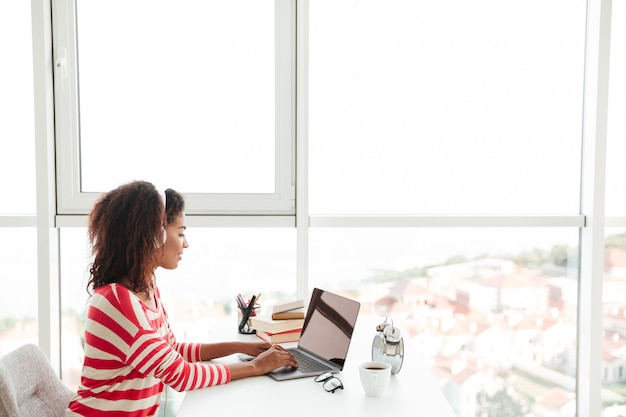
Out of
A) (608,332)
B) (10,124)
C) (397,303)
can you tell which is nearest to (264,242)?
(397,303)

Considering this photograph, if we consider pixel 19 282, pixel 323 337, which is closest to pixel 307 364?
pixel 323 337

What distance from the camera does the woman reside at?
1.65m

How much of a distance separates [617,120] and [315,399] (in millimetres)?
2200

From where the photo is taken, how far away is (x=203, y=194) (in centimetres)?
279

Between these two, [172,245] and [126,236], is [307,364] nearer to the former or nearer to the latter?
[172,245]

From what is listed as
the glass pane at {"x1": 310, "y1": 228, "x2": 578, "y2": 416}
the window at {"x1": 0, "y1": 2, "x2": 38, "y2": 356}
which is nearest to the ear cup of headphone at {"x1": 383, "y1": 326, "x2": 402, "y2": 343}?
the glass pane at {"x1": 310, "y1": 228, "x2": 578, "y2": 416}

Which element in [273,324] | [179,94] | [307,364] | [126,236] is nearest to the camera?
[126,236]

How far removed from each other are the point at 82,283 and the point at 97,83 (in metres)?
A: 0.90

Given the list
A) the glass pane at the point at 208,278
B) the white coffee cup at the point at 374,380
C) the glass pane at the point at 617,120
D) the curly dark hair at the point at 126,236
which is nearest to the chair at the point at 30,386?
the curly dark hair at the point at 126,236

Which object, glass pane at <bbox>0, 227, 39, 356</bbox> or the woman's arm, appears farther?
glass pane at <bbox>0, 227, 39, 356</bbox>

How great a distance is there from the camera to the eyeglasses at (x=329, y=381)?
1689mm

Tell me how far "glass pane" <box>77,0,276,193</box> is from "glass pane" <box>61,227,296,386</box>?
0.78 ft

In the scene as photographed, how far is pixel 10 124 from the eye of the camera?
9.18 ft

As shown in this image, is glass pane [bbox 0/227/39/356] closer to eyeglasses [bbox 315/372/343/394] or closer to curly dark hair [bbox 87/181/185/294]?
curly dark hair [bbox 87/181/185/294]
